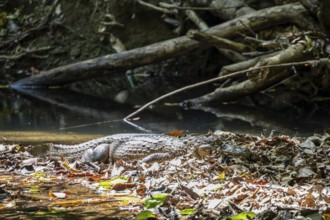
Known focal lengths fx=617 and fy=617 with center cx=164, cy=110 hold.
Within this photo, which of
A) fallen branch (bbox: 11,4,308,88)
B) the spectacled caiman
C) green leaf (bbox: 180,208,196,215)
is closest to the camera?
green leaf (bbox: 180,208,196,215)

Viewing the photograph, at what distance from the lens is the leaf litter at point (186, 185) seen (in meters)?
3.81

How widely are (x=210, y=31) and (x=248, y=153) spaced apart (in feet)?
19.2

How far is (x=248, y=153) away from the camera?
512cm

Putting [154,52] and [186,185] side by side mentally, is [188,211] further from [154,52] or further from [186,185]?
[154,52]

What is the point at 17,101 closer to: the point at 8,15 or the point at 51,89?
the point at 51,89

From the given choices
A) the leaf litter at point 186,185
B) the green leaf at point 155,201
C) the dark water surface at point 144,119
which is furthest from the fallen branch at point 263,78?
the green leaf at point 155,201

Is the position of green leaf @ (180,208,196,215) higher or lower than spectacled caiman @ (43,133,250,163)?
higher

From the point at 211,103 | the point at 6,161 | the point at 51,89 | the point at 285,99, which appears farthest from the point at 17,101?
the point at 6,161

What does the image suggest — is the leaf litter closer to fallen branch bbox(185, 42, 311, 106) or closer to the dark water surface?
the dark water surface

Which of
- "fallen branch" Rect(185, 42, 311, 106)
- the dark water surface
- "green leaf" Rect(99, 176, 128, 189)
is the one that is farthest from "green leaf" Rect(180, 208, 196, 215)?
"fallen branch" Rect(185, 42, 311, 106)

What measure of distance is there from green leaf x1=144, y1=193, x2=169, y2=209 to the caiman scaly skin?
140 centimetres

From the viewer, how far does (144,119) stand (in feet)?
29.2

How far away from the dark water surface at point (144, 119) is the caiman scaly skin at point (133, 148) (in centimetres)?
165

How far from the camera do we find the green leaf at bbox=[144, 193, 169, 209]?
3.84 meters
